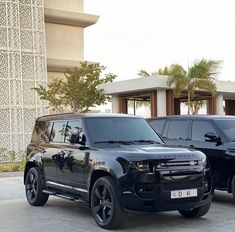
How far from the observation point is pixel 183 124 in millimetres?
11188

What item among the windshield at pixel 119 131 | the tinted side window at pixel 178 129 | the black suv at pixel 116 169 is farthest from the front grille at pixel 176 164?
the tinted side window at pixel 178 129

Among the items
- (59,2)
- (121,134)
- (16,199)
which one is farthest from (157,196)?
(59,2)

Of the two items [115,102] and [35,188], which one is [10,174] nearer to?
[35,188]

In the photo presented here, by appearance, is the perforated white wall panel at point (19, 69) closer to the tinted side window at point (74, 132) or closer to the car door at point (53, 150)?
the car door at point (53, 150)

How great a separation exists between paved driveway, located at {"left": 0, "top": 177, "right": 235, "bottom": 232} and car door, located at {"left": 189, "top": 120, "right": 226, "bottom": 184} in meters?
0.77

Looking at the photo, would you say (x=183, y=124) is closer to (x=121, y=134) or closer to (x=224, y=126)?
(x=224, y=126)

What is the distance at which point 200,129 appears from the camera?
1075cm

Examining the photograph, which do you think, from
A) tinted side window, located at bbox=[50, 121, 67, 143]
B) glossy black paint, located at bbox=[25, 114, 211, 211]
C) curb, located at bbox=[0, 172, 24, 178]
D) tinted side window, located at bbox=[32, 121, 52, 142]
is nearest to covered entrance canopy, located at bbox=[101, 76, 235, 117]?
curb, located at bbox=[0, 172, 24, 178]

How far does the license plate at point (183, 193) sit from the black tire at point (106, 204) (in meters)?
0.82

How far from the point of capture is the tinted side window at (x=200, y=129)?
10555 mm

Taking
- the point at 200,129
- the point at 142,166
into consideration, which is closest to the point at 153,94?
the point at 200,129

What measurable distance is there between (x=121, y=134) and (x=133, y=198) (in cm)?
176

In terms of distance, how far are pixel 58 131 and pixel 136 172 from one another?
287 cm

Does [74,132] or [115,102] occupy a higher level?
[115,102]
